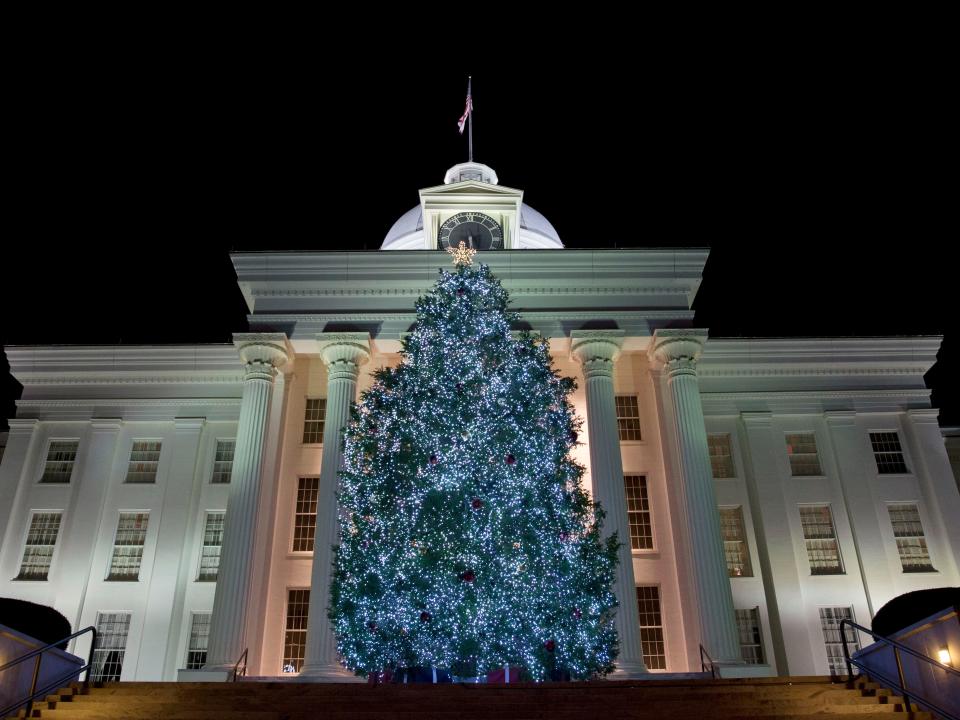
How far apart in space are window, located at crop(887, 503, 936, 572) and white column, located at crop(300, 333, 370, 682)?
1838 cm

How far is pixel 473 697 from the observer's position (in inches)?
615

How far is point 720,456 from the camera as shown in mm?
30531

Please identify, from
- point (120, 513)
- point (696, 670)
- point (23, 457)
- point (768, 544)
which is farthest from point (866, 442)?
point (23, 457)

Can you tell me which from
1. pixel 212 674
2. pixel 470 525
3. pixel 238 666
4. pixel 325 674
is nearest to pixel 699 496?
pixel 470 525

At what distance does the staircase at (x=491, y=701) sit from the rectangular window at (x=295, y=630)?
8923mm

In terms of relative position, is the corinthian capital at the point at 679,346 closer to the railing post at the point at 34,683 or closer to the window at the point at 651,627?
the window at the point at 651,627

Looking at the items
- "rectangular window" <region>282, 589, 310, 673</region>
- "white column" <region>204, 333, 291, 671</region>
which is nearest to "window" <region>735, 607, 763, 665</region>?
"rectangular window" <region>282, 589, 310, 673</region>

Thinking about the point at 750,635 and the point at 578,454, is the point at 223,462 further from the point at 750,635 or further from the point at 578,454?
the point at 750,635

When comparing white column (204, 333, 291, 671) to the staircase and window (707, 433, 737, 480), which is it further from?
window (707, 433, 737, 480)

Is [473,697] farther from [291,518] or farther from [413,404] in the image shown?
[291,518]

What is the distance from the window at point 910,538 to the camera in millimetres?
28688

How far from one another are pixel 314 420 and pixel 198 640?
306 inches

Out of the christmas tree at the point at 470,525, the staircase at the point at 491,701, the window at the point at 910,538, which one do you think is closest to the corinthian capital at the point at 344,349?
the christmas tree at the point at 470,525

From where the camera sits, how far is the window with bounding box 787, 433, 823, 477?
30359 mm
